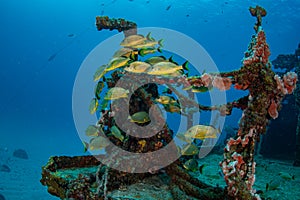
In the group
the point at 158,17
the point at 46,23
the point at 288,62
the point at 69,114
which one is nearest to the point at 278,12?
the point at 288,62

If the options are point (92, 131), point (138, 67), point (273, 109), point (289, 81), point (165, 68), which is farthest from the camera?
point (92, 131)

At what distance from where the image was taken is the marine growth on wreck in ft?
12.4

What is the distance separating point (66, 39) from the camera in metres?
117

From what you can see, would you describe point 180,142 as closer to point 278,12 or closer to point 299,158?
point 299,158

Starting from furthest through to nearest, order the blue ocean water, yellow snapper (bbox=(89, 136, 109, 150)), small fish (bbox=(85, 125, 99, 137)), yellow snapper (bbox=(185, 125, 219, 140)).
→ the blue ocean water, small fish (bbox=(85, 125, 99, 137)), yellow snapper (bbox=(89, 136, 109, 150)), yellow snapper (bbox=(185, 125, 219, 140))

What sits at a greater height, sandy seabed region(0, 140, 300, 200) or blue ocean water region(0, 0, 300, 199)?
blue ocean water region(0, 0, 300, 199)

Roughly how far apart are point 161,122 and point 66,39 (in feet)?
398

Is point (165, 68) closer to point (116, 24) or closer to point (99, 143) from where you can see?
point (99, 143)

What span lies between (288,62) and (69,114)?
9420 cm

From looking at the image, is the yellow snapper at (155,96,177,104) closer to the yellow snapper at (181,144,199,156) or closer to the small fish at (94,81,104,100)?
the yellow snapper at (181,144,199,156)

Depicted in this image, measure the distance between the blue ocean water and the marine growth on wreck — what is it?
3037 cm

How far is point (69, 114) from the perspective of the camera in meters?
99.4

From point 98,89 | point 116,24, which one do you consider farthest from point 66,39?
point 98,89

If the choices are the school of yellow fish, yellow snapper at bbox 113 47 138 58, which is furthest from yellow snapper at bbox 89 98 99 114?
yellow snapper at bbox 113 47 138 58
